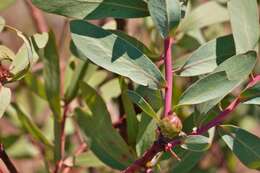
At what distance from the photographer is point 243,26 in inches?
32.6

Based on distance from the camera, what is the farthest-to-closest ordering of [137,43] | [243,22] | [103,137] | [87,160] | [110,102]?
[110,102] < [87,160] < [103,137] < [137,43] < [243,22]

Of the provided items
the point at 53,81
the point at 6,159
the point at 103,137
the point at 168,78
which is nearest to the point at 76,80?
the point at 53,81

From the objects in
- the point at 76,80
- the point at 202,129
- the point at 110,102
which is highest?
the point at 202,129

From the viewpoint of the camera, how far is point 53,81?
110 cm

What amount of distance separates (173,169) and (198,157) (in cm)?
6

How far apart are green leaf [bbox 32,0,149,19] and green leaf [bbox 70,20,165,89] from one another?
3 centimetres

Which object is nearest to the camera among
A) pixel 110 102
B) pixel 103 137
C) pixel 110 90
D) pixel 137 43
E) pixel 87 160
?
pixel 137 43

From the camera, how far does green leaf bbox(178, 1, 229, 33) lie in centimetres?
117

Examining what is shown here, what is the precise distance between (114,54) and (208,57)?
139mm

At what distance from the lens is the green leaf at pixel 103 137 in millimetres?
1012

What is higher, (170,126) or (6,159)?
(170,126)

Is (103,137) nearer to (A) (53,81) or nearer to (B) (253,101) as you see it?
(A) (53,81)

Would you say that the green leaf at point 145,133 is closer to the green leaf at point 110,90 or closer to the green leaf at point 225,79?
the green leaf at point 225,79

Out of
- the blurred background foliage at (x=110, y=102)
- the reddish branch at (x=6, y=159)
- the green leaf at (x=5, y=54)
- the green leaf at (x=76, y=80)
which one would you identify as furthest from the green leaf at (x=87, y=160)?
the green leaf at (x=5, y=54)
